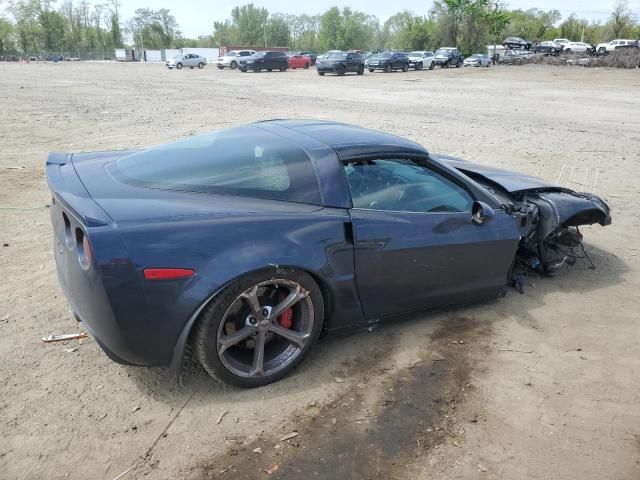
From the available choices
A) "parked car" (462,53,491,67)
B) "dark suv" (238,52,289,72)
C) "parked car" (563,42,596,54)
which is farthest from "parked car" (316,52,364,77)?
"parked car" (563,42,596,54)

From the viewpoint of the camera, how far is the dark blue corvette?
8.55ft

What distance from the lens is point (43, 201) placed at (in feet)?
20.8

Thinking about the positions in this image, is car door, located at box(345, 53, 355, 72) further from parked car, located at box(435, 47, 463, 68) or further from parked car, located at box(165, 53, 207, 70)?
parked car, located at box(165, 53, 207, 70)

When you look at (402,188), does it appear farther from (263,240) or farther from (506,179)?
(506,179)

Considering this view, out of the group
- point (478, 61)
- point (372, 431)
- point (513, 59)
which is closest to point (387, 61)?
point (478, 61)

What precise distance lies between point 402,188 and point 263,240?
1.13m

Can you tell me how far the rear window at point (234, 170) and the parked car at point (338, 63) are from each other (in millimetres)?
35382

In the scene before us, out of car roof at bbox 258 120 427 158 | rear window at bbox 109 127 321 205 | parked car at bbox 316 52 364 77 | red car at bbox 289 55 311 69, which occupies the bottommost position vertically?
rear window at bbox 109 127 321 205

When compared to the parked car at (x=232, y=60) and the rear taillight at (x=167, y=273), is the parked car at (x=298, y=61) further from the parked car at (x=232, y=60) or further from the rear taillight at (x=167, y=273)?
the rear taillight at (x=167, y=273)

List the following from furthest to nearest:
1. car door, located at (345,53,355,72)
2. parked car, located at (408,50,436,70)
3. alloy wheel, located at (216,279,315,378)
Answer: parked car, located at (408,50,436,70) → car door, located at (345,53,355,72) → alloy wheel, located at (216,279,315,378)

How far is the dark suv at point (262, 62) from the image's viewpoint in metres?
43.0

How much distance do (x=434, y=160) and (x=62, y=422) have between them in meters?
2.68

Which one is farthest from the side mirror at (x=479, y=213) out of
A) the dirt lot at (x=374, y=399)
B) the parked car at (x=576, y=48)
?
the parked car at (x=576, y=48)

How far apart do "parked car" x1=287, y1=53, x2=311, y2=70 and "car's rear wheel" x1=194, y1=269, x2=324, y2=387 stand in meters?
50.4
